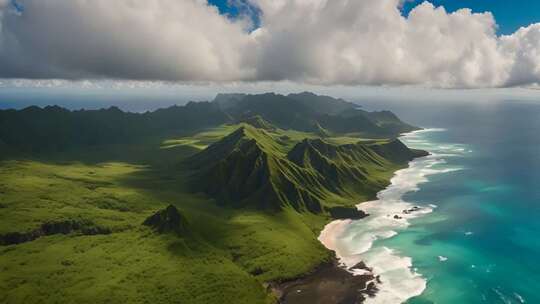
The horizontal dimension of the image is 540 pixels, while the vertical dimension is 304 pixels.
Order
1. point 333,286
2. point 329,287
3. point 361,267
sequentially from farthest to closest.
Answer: point 361,267, point 333,286, point 329,287

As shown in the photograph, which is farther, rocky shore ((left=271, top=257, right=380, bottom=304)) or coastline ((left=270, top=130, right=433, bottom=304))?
coastline ((left=270, top=130, right=433, bottom=304))

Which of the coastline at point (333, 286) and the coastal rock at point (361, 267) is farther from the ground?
the coastal rock at point (361, 267)

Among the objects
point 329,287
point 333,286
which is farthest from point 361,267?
point 329,287

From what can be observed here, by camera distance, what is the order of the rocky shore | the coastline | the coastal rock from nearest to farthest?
the rocky shore < the coastline < the coastal rock

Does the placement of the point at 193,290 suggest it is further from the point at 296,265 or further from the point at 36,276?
the point at 36,276

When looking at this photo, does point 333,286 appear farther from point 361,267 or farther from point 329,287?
point 361,267

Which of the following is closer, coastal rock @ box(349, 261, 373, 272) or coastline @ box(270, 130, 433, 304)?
coastline @ box(270, 130, 433, 304)

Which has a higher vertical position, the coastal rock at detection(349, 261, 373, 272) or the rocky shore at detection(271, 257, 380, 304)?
the coastal rock at detection(349, 261, 373, 272)

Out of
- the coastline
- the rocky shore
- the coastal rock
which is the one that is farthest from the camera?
the coastal rock

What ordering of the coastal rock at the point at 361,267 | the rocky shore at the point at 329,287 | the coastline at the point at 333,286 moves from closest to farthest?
1. the rocky shore at the point at 329,287
2. the coastline at the point at 333,286
3. the coastal rock at the point at 361,267

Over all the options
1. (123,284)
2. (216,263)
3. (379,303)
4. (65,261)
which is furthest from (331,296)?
(65,261)

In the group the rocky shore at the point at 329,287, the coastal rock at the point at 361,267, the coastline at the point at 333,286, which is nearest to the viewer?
the rocky shore at the point at 329,287
